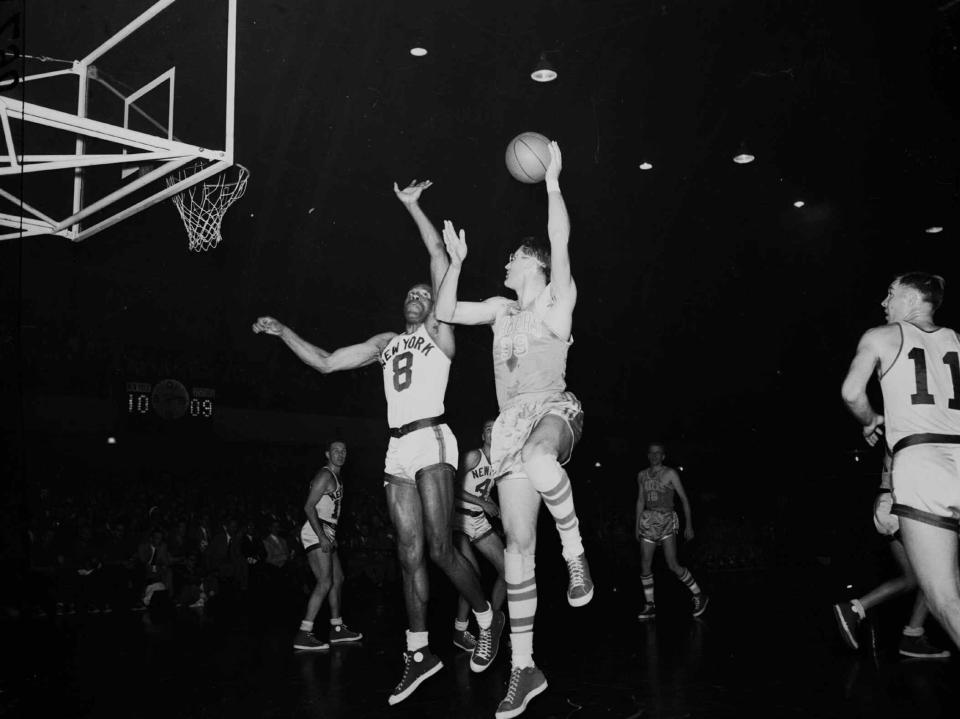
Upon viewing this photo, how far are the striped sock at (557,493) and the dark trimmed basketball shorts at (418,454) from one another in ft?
3.63

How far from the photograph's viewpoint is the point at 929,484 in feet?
12.7

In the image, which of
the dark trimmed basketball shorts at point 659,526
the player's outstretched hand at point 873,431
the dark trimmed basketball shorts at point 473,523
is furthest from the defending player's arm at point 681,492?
the player's outstretched hand at point 873,431

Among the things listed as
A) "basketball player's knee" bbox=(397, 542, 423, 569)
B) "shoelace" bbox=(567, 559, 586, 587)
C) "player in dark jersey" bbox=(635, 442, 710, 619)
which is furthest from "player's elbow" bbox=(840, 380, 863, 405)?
"player in dark jersey" bbox=(635, 442, 710, 619)

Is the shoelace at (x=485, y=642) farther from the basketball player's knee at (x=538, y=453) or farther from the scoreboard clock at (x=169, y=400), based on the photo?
the scoreboard clock at (x=169, y=400)

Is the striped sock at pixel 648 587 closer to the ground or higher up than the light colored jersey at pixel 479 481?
closer to the ground

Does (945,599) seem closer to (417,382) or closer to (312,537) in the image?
(417,382)

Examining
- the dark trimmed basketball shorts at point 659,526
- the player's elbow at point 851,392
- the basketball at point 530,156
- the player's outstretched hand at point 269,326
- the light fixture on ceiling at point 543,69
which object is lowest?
the dark trimmed basketball shorts at point 659,526

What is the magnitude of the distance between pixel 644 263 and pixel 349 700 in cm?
1309

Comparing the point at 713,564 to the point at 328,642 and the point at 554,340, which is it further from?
the point at 554,340

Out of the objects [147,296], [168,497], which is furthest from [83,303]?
[168,497]

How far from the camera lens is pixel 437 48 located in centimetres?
920

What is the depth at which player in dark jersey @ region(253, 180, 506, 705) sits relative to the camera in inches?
208

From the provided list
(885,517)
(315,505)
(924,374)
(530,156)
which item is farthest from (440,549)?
(885,517)

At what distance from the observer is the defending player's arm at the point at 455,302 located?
4695mm
